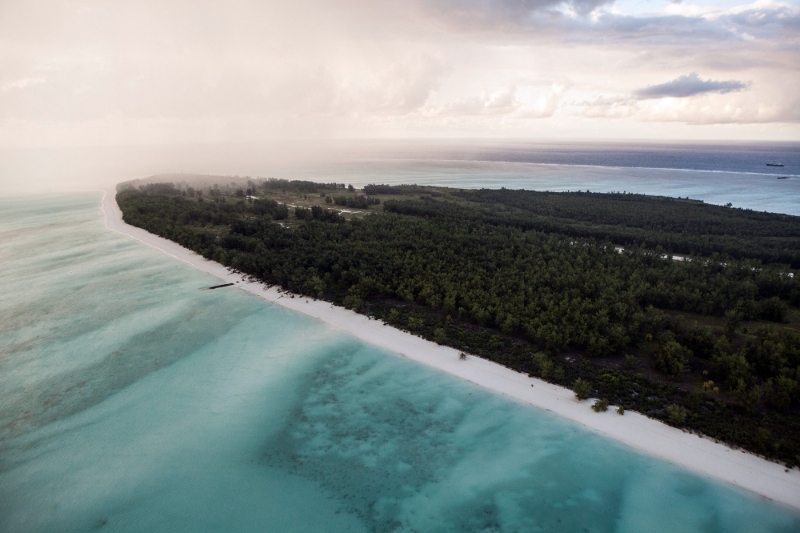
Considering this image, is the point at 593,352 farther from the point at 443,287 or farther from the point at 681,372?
the point at 443,287

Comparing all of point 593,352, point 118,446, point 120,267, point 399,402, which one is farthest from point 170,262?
point 593,352

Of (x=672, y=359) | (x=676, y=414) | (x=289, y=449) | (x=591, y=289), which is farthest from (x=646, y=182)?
(x=289, y=449)

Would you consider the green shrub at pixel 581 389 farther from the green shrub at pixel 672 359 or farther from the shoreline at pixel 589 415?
the green shrub at pixel 672 359

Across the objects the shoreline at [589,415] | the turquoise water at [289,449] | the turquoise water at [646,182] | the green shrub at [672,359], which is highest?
the turquoise water at [646,182]

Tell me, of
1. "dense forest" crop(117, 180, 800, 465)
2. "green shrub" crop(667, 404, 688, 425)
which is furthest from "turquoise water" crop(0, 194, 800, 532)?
"dense forest" crop(117, 180, 800, 465)

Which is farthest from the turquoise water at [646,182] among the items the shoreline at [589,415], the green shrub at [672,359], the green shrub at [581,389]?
the green shrub at [581,389]

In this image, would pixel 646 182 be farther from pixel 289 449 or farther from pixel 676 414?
pixel 289 449
